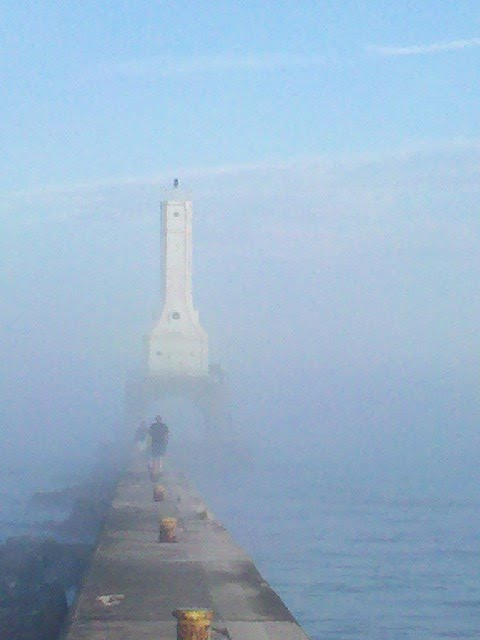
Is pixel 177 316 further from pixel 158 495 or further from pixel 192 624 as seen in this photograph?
pixel 192 624

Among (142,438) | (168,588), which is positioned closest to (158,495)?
(168,588)

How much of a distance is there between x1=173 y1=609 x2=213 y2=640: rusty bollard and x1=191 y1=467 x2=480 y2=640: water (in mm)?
13466

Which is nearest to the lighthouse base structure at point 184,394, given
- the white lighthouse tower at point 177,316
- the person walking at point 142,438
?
the white lighthouse tower at point 177,316

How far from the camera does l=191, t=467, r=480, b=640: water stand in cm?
2441

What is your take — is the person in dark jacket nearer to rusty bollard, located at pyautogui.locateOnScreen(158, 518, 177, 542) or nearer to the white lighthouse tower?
rusty bollard, located at pyautogui.locateOnScreen(158, 518, 177, 542)

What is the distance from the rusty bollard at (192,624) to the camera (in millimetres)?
9352

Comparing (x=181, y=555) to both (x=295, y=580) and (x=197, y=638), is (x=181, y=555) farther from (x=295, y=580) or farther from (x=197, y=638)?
Answer: (x=295, y=580)

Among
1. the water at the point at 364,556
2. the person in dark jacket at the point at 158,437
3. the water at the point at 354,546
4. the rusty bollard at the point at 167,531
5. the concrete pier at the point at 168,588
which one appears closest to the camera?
the concrete pier at the point at 168,588

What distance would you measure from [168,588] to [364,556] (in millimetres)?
20397

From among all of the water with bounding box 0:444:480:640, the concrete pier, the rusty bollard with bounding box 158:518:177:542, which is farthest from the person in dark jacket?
the rusty bollard with bounding box 158:518:177:542

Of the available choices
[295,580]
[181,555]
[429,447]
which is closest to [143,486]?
[295,580]

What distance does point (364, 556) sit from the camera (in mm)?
32812

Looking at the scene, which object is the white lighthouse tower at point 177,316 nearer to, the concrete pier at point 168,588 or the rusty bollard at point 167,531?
the concrete pier at point 168,588

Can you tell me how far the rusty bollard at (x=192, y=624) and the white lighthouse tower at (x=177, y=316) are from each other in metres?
55.3
